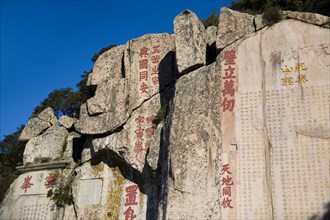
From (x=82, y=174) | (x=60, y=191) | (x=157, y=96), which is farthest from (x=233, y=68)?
(x=60, y=191)

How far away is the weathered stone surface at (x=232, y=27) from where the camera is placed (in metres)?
8.99

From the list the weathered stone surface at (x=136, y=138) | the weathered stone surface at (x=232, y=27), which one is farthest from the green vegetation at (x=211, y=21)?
the weathered stone surface at (x=136, y=138)

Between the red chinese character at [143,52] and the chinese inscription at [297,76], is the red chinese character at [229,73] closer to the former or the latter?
the chinese inscription at [297,76]

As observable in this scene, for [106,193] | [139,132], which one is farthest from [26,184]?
[139,132]

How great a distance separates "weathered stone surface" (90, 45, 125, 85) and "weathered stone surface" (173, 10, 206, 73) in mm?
2679

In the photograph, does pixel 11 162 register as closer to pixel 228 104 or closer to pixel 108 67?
pixel 108 67

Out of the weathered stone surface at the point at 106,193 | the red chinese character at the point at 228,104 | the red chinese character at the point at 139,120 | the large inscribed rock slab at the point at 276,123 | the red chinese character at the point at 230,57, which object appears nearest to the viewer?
the large inscribed rock slab at the point at 276,123

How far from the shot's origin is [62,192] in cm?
1073

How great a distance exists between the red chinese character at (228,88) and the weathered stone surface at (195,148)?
0.14 meters

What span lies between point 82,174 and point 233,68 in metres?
5.16

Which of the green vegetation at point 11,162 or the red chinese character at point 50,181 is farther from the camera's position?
the green vegetation at point 11,162

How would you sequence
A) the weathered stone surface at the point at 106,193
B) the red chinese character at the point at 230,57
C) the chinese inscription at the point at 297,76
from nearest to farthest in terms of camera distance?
the chinese inscription at the point at 297,76
the red chinese character at the point at 230,57
the weathered stone surface at the point at 106,193

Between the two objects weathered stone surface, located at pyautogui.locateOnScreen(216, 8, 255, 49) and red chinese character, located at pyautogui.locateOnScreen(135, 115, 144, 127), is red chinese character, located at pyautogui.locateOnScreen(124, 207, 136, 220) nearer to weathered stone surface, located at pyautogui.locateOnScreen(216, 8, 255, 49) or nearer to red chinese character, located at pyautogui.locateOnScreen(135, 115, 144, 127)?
red chinese character, located at pyautogui.locateOnScreen(135, 115, 144, 127)

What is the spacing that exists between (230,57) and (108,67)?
4361 millimetres
